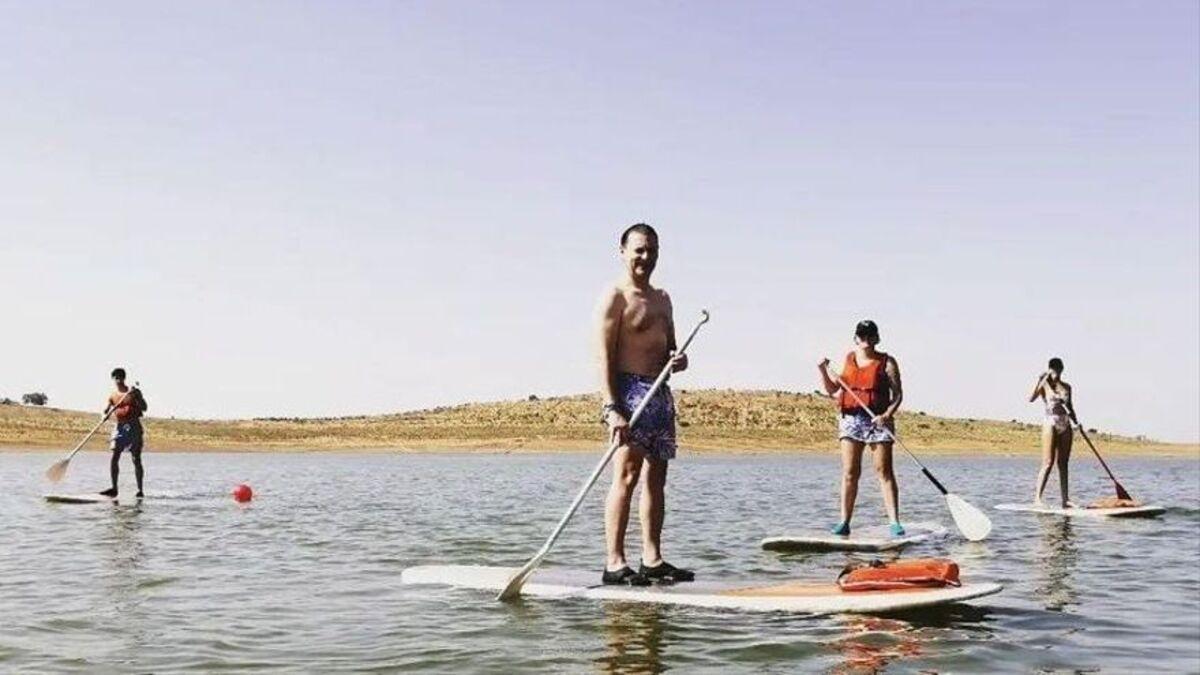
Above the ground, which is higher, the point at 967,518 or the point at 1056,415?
the point at 1056,415

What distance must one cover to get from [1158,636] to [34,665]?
624 cm

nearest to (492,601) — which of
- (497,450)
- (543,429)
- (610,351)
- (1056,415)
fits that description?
(610,351)

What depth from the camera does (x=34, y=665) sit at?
6.08 m

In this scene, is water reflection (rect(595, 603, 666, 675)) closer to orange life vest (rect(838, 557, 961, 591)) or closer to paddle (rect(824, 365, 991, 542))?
orange life vest (rect(838, 557, 961, 591))

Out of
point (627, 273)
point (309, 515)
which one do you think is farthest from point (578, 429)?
point (627, 273)

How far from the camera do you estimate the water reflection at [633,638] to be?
6.03 metres

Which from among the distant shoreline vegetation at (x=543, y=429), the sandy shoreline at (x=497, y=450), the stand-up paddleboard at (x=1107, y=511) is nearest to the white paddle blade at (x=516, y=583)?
the stand-up paddleboard at (x=1107, y=511)

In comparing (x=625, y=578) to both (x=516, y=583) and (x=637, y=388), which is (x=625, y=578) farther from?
(x=637, y=388)

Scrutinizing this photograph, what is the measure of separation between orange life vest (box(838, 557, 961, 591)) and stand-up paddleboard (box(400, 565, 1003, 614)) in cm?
6

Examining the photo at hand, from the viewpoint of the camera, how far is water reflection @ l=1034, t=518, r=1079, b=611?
844cm

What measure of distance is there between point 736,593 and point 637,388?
1.55m

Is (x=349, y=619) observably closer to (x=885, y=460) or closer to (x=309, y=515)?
(x=885, y=460)

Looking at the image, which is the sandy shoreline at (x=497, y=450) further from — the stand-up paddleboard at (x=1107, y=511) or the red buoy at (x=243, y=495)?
the stand-up paddleboard at (x=1107, y=511)

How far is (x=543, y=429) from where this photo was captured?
60.2 meters
